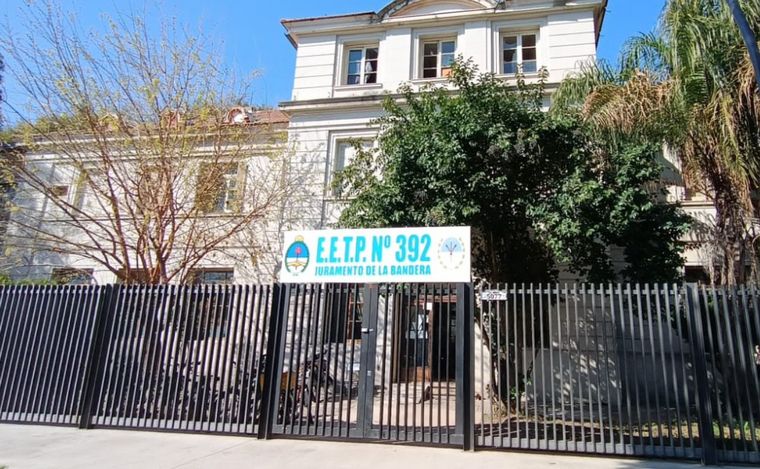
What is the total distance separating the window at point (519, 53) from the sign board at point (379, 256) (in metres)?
8.67

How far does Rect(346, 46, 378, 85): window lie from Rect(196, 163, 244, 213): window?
476cm

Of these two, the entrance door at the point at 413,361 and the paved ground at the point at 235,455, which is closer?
the paved ground at the point at 235,455

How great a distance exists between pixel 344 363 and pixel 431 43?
11.4 m

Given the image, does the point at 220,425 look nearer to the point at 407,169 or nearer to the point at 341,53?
the point at 407,169

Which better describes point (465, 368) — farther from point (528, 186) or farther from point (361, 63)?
point (361, 63)

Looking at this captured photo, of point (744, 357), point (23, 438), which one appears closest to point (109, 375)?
point (23, 438)

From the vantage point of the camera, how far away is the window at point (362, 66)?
581 inches

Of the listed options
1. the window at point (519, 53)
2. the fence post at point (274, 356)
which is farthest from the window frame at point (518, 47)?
the fence post at point (274, 356)

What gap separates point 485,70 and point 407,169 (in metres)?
5.84

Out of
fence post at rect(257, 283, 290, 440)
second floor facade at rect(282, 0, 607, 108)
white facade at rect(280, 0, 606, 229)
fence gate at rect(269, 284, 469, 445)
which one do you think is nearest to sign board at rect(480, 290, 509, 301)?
fence gate at rect(269, 284, 469, 445)

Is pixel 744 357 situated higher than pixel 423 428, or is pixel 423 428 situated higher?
pixel 744 357

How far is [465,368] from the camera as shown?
21.9 ft

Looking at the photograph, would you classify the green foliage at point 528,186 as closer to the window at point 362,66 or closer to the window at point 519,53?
the window at point 519,53

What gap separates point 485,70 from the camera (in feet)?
44.3
